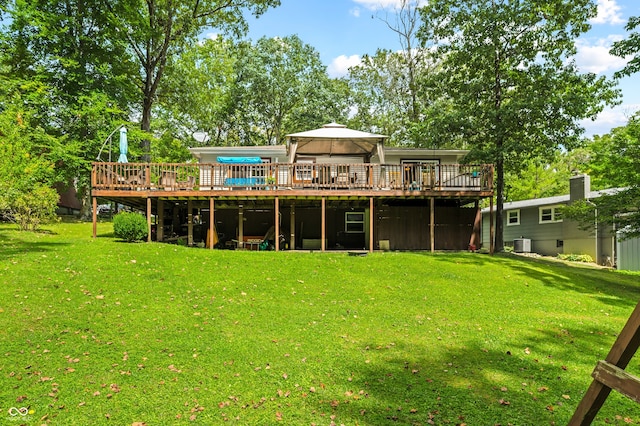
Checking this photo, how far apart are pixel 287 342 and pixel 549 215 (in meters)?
23.2

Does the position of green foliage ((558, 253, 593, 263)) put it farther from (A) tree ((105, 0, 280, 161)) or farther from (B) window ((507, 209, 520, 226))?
(A) tree ((105, 0, 280, 161))

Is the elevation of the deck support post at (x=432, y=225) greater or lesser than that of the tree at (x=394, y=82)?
lesser

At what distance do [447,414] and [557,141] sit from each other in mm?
16509

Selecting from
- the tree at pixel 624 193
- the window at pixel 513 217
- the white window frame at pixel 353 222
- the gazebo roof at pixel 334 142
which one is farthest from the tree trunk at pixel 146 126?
the window at pixel 513 217

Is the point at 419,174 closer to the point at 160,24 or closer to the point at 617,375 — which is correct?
the point at 617,375

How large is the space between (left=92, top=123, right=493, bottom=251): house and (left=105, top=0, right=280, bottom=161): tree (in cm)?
947

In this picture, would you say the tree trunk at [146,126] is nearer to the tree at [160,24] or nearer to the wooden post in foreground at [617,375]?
the tree at [160,24]

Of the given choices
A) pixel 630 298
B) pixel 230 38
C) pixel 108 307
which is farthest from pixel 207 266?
pixel 230 38

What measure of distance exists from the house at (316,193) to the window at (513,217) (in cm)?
1030

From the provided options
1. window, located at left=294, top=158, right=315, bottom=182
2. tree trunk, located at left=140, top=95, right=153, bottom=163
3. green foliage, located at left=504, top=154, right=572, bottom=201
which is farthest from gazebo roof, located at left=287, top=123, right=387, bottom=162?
green foliage, located at left=504, top=154, right=572, bottom=201

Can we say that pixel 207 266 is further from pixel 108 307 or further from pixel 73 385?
pixel 73 385

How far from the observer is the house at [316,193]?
595 inches

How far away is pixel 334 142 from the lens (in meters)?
17.2

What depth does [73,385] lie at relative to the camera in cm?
468
